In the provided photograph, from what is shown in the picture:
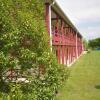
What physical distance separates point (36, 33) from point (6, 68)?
1.54m

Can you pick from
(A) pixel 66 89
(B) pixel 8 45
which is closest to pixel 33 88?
(B) pixel 8 45

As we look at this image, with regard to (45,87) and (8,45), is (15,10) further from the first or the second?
(45,87)

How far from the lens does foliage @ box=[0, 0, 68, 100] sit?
354 inches

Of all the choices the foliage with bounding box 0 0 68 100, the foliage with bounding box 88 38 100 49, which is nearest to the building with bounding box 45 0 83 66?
the foliage with bounding box 0 0 68 100

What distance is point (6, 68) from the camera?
9516 mm

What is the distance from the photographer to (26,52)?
30.1 feet

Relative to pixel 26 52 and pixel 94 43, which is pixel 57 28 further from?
pixel 94 43

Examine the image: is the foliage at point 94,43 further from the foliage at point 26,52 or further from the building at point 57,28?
the foliage at point 26,52

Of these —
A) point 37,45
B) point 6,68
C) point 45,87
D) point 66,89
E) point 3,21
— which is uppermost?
point 3,21

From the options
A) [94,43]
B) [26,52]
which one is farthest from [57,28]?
[94,43]

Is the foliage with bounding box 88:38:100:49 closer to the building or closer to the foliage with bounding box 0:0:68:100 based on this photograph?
the building

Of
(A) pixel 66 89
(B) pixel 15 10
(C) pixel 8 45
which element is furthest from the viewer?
(A) pixel 66 89

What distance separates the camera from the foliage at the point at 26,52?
8.98 m

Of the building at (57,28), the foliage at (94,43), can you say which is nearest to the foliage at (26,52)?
the building at (57,28)
